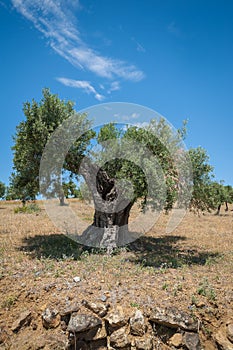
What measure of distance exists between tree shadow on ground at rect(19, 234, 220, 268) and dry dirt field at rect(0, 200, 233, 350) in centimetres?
5

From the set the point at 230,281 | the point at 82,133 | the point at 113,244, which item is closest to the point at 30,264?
the point at 113,244

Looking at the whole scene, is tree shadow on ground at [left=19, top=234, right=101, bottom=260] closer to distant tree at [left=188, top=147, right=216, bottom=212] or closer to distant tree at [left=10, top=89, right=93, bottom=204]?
distant tree at [left=10, top=89, right=93, bottom=204]

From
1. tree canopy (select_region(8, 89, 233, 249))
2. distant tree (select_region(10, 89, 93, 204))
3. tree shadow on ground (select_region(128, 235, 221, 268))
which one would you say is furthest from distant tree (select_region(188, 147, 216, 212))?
distant tree (select_region(10, 89, 93, 204))

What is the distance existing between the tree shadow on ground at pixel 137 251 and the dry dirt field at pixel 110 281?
5 centimetres

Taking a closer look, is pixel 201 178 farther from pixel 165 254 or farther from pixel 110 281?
pixel 110 281

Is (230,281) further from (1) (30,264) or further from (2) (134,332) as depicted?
(1) (30,264)

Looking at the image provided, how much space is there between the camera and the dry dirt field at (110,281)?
27.8 ft

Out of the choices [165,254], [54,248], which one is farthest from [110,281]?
[54,248]

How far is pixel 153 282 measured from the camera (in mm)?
10031

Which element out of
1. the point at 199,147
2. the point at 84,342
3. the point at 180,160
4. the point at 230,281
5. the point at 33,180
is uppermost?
the point at 199,147

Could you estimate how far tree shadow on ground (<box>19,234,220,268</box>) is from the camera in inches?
526

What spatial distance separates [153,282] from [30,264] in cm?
599

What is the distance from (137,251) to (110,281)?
5.81 meters

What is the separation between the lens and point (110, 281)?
32.9ft
